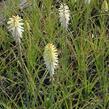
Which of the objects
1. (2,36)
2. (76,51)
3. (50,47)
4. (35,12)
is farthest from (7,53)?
(50,47)

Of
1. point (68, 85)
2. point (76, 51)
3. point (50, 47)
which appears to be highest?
point (50, 47)

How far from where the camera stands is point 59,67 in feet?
7.96

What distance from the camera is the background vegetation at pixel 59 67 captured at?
7.51 feet

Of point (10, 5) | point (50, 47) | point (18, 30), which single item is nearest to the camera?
point (50, 47)

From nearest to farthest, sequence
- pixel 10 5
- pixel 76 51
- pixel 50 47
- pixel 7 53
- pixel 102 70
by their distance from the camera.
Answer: pixel 50 47, pixel 102 70, pixel 76 51, pixel 7 53, pixel 10 5

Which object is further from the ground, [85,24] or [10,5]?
[10,5]

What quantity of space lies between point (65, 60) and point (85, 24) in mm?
494

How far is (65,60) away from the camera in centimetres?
252

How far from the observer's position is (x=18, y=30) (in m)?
2.04

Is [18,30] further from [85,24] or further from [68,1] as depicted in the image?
[68,1]

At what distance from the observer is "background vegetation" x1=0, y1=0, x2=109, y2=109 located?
229 cm

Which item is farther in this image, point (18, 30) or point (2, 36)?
point (2, 36)

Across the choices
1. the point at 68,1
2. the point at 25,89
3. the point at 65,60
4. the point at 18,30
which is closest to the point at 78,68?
the point at 65,60

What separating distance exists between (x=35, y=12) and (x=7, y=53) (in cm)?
41
